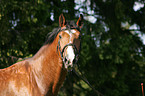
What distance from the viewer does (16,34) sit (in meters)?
7.76

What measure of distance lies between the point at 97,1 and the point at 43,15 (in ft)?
10.1

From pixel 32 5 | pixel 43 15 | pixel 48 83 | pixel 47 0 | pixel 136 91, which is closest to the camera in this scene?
pixel 48 83

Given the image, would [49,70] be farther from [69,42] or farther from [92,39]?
[92,39]

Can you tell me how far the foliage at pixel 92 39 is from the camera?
736 centimetres

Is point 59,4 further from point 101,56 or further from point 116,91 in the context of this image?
point 116,91

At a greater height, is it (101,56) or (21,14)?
(21,14)

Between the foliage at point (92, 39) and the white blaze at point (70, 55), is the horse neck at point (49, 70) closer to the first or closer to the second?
the white blaze at point (70, 55)

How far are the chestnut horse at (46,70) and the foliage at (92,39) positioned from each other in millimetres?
3546

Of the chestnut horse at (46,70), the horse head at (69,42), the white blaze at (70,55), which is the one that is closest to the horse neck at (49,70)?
the chestnut horse at (46,70)

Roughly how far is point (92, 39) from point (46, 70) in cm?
595

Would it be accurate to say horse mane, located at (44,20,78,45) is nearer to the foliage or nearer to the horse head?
the horse head

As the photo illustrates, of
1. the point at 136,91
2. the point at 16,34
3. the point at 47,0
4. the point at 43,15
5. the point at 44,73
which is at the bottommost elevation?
the point at 136,91

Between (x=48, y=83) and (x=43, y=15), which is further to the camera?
(x=43, y=15)

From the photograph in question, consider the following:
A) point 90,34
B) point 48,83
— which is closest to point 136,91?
point 90,34
